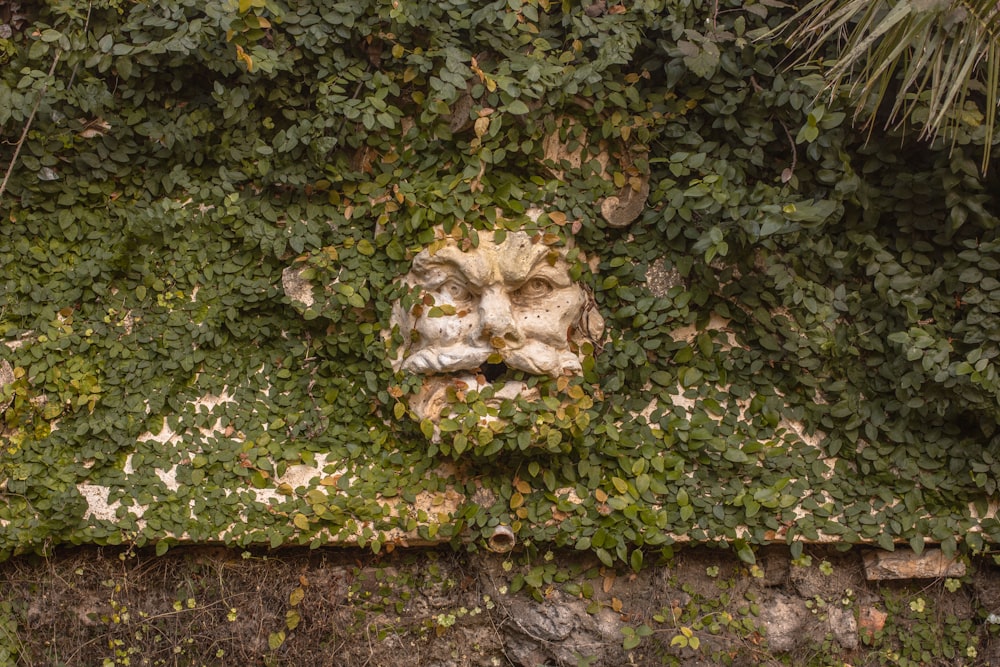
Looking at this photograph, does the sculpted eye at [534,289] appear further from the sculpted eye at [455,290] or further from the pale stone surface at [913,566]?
the pale stone surface at [913,566]

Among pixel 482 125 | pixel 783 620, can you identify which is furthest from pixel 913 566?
pixel 482 125

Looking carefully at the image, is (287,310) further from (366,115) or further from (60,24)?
(60,24)

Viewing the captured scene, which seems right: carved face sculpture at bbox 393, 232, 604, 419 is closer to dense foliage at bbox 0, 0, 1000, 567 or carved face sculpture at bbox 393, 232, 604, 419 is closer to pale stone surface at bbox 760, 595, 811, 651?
dense foliage at bbox 0, 0, 1000, 567

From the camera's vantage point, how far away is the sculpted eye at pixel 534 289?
335cm

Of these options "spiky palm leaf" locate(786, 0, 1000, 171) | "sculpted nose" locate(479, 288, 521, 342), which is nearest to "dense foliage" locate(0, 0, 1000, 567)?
"spiky palm leaf" locate(786, 0, 1000, 171)

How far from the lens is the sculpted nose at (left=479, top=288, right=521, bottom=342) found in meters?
3.14

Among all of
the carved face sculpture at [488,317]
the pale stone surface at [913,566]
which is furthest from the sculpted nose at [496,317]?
the pale stone surface at [913,566]

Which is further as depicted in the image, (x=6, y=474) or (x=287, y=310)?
(x=287, y=310)

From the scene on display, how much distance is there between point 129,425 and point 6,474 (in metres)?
0.44

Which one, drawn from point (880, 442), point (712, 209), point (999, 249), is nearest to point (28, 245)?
point (712, 209)

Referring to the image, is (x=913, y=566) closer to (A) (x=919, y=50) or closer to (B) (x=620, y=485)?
(B) (x=620, y=485)

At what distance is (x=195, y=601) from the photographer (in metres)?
3.33

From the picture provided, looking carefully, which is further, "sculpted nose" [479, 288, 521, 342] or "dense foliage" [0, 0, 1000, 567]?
"dense foliage" [0, 0, 1000, 567]

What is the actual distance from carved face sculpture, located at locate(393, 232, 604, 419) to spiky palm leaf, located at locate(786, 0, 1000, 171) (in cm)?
119
